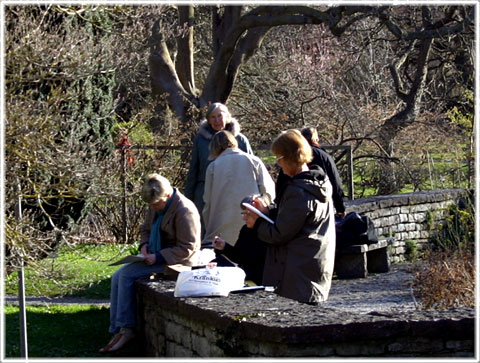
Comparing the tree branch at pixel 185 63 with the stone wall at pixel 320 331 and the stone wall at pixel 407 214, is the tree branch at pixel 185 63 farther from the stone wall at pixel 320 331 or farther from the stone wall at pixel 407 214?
the stone wall at pixel 320 331

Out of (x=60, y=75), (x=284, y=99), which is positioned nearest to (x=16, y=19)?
(x=60, y=75)

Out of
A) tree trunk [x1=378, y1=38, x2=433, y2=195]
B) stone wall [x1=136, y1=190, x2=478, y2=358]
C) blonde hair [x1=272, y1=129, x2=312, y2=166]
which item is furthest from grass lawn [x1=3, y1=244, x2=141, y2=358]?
tree trunk [x1=378, y1=38, x2=433, y2=195]

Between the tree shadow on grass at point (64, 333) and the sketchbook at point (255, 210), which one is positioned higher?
the sketchbook at point (255, 210)

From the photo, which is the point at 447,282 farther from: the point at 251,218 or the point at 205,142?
the point at 251,218

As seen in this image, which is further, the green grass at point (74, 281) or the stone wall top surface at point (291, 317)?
the green grass at point (74, 281)

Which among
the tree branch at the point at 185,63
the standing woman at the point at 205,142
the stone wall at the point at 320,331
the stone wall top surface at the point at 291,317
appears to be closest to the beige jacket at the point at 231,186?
the standing woman at the point at 205,142

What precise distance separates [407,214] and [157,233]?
732 centimetres

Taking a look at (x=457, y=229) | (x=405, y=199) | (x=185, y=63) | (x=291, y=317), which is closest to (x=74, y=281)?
(x=291, y=317)

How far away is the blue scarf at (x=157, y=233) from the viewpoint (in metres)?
8.09

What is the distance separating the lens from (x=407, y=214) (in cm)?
1479

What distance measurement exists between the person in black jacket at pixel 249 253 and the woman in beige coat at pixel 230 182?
5.13 feet

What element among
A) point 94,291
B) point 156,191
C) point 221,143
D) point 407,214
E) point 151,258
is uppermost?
point 221,143

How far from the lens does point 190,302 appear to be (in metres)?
6.84

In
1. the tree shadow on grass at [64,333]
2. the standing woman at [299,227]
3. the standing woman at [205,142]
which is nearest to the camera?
the standing woman at [299,227]
